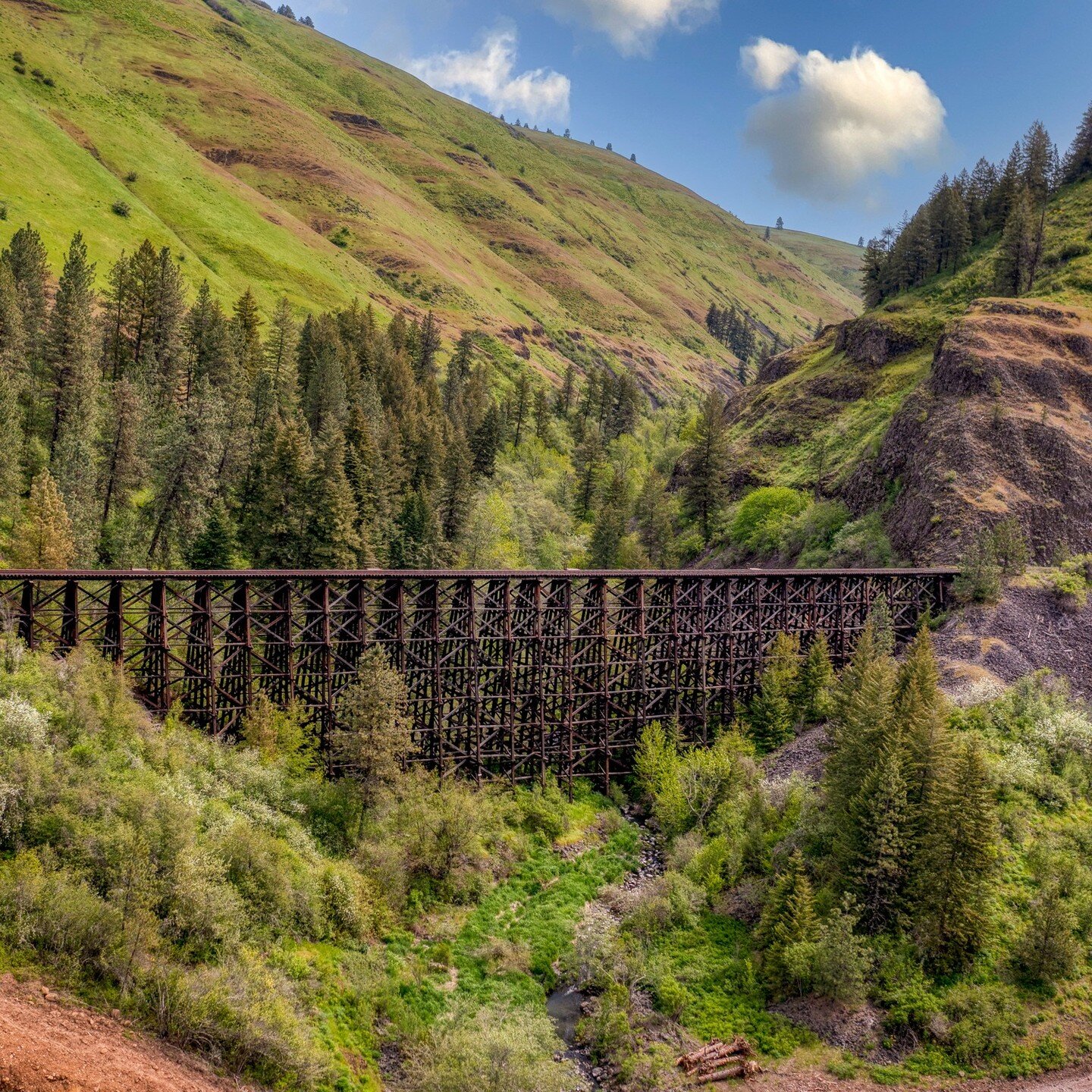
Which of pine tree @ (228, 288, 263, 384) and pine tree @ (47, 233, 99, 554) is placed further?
pine tree @ (228, 288, 263, 384)

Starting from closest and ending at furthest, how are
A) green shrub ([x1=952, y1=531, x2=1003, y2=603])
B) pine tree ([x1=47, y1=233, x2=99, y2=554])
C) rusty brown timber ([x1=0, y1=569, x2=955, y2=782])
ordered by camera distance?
rusty brown timber ([x1=0, y1=569, x2=955, y2=782])
green shrub ([x1=952, y1=531, x2=1003, y2=603])
pine tree ([x1=47, y1=233, x2=99, y2=554])

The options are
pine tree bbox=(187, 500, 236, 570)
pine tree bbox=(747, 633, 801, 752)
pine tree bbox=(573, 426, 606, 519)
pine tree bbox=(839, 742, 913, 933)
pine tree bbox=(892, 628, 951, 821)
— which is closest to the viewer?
pine tree bbox=(839, 742, 913, 933)

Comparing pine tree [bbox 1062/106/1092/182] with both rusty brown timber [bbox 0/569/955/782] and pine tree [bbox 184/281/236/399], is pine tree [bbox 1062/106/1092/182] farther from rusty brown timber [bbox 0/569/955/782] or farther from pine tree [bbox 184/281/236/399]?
pine tree [bbox 184/281/236/399]

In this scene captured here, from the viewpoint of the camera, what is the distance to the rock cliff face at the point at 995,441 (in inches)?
1866

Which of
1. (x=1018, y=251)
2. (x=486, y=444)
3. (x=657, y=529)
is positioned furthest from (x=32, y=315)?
(x=1018, y=251)

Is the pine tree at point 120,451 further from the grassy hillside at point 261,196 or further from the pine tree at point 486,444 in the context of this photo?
the grassy hillside at point 261,196

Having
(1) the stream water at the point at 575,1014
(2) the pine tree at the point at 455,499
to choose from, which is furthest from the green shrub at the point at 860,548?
(1) the stream water at the point at 575,1014

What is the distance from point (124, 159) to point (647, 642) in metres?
120

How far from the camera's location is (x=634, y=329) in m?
174

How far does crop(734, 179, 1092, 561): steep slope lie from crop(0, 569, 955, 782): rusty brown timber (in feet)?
31.1

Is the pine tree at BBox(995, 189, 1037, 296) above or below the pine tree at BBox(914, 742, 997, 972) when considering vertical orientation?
above

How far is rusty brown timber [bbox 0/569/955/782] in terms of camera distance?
91.9 feet

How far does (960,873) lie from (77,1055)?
21.9 metres

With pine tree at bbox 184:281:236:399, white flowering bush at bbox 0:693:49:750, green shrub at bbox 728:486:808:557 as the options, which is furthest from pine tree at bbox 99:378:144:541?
green shrub at bbox 728:486:808:557
